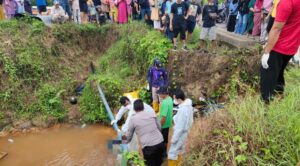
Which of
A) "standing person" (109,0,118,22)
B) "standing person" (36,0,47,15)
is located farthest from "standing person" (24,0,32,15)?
"standing person" (109,0,118,22)

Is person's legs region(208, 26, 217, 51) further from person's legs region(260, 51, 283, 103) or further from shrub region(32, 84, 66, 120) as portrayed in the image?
shrub region(32, 84, 66, 120)

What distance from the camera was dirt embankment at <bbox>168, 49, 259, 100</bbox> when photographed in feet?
27.6

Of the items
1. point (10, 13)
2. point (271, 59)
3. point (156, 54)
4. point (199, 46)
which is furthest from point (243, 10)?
point (10, 13)

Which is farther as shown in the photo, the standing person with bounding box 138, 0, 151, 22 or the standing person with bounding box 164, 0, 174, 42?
the standing person with bounding box 138, 0, 151, 22

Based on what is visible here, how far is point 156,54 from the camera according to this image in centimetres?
970

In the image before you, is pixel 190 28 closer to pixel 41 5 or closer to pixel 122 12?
pixel 122 12

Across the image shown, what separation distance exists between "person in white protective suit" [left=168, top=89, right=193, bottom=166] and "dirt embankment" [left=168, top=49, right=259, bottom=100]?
3.53m

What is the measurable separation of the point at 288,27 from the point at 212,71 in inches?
198

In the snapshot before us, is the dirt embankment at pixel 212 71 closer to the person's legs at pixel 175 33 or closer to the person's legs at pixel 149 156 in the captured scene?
the person's legs at pixel 175 33

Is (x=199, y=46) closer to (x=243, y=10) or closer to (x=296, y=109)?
(x=243, y=10)

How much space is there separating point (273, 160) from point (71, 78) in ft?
33.2

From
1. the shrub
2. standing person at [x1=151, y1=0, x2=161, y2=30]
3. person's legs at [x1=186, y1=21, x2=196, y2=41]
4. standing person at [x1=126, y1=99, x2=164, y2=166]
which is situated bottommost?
the shrub

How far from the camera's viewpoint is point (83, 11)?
13.3 meters

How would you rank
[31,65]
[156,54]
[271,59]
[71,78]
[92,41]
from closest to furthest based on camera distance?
[271,59], [156,54], [31,65], [71,78], [92,41]
